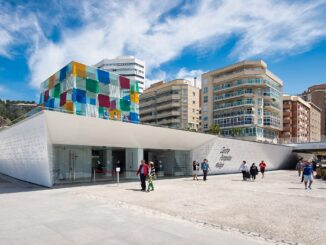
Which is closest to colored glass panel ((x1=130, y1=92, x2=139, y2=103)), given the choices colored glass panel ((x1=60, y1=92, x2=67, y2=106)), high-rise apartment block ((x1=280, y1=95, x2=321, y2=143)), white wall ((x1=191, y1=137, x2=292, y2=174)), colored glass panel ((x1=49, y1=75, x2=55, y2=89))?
colored glass panel ((x1=60, y1=92, x2=67, y2=106))

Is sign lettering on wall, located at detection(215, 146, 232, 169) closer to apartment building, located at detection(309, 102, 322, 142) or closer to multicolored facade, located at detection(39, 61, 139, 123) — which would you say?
multicolored facade, located at detection(39, 61, 139, 123)

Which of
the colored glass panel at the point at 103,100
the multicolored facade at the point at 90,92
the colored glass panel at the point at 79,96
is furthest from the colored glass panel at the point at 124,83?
the colored glass panel at the point at 79,96

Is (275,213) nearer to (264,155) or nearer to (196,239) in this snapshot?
(196,239)

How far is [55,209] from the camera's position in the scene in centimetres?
994

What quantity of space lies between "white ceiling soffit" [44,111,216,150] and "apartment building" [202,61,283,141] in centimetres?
4274

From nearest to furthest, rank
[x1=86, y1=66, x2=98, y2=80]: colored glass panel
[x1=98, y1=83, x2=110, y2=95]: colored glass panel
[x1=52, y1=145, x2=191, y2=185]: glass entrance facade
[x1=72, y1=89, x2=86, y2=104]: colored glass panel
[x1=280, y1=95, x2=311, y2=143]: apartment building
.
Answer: [x1=52, y1=145, x2=191, y2=185]: glass entrance facade → [x1=72, y1=89, x2=86, y2=104]: colored glass panel → [x1=86, y1=66, x2=98, y2=80]: colored glass panel → [x1=98, y1=83, x2=110, y2=95]: colored glass panel → [x1=280, y1=95, x2=311, y2=143]: apartment building

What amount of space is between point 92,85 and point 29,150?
23334 mm

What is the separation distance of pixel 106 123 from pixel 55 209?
33.1 ft

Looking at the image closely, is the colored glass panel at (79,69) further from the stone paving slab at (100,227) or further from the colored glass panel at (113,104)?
the stone paving slab at (100,227)

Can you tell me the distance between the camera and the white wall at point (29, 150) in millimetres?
17188

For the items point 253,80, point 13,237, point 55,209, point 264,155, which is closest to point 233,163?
point 264,155

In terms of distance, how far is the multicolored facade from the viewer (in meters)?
39.1

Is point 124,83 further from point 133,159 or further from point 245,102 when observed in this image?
point 245,102

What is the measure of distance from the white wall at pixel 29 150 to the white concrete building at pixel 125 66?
108 meters
